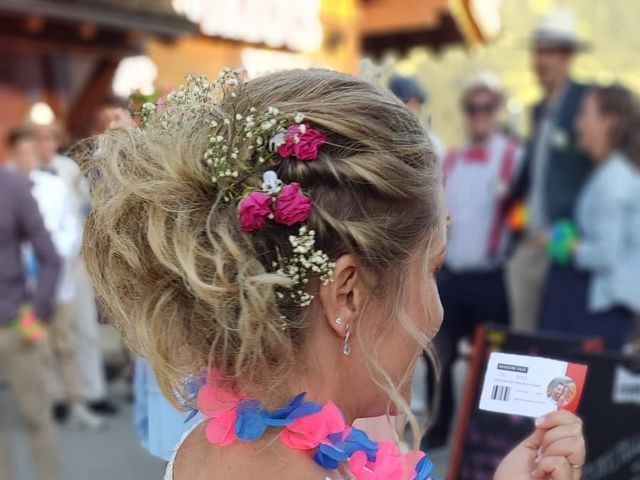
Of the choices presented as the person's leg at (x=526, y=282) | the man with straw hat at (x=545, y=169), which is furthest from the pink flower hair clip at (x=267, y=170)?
the person's leg at (x=526, y=282)

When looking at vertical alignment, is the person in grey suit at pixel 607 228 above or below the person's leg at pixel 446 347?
above

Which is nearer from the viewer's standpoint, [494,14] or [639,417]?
[639,417]

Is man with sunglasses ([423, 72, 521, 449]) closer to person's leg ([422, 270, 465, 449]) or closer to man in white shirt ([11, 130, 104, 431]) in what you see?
person's leg ([422, 270, 465, 449])

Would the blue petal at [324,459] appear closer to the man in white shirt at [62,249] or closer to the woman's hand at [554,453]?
the woman's hand at [554,453]

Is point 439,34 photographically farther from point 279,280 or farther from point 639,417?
point 279,280

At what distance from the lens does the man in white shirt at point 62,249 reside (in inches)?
192

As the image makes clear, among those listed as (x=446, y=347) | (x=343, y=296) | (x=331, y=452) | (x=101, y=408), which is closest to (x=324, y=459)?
(x=331, y=452)

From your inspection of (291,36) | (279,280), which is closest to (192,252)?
(279,280)

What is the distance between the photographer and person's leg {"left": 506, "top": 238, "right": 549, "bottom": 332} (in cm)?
494

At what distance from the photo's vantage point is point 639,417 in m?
3.45

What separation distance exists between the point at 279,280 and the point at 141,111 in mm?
436

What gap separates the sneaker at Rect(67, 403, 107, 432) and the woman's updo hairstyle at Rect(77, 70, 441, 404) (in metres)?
4.61

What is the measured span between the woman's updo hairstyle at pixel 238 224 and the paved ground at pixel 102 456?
10.9ft

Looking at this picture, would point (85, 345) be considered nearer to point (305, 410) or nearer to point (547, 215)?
point (547, 215)
